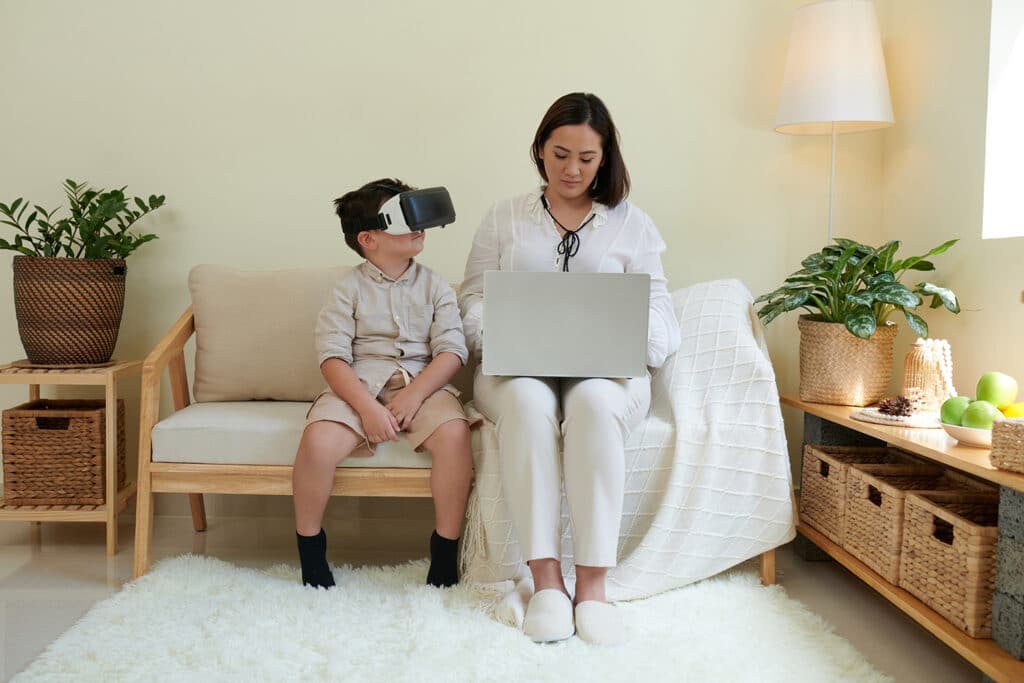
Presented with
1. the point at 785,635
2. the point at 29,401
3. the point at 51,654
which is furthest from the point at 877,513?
the point at 29,401

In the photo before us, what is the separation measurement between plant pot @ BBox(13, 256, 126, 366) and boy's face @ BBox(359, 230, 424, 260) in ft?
2.81

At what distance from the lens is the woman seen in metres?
1.75

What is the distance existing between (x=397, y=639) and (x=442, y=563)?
11.1 inches

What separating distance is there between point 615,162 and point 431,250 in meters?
0.79

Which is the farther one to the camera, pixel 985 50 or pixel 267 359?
pixel 267 359

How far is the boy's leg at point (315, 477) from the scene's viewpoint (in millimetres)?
1917

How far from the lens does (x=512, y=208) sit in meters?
2.17

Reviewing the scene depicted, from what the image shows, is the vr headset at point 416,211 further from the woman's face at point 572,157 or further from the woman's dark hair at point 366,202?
the woman's face at point 572,157

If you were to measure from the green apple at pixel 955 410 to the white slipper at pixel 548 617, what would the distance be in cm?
85

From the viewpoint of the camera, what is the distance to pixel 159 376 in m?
2.11

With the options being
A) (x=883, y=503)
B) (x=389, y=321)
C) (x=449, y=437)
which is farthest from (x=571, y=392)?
(x=883, y=503)

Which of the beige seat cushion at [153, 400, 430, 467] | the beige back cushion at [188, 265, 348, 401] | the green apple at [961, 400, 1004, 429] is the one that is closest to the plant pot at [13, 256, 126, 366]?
the beige back cushion at [188, 265, 348, 401]

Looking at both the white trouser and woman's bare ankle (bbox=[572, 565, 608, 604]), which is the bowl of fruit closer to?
the white trouser

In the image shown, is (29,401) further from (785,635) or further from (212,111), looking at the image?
(785,635)
